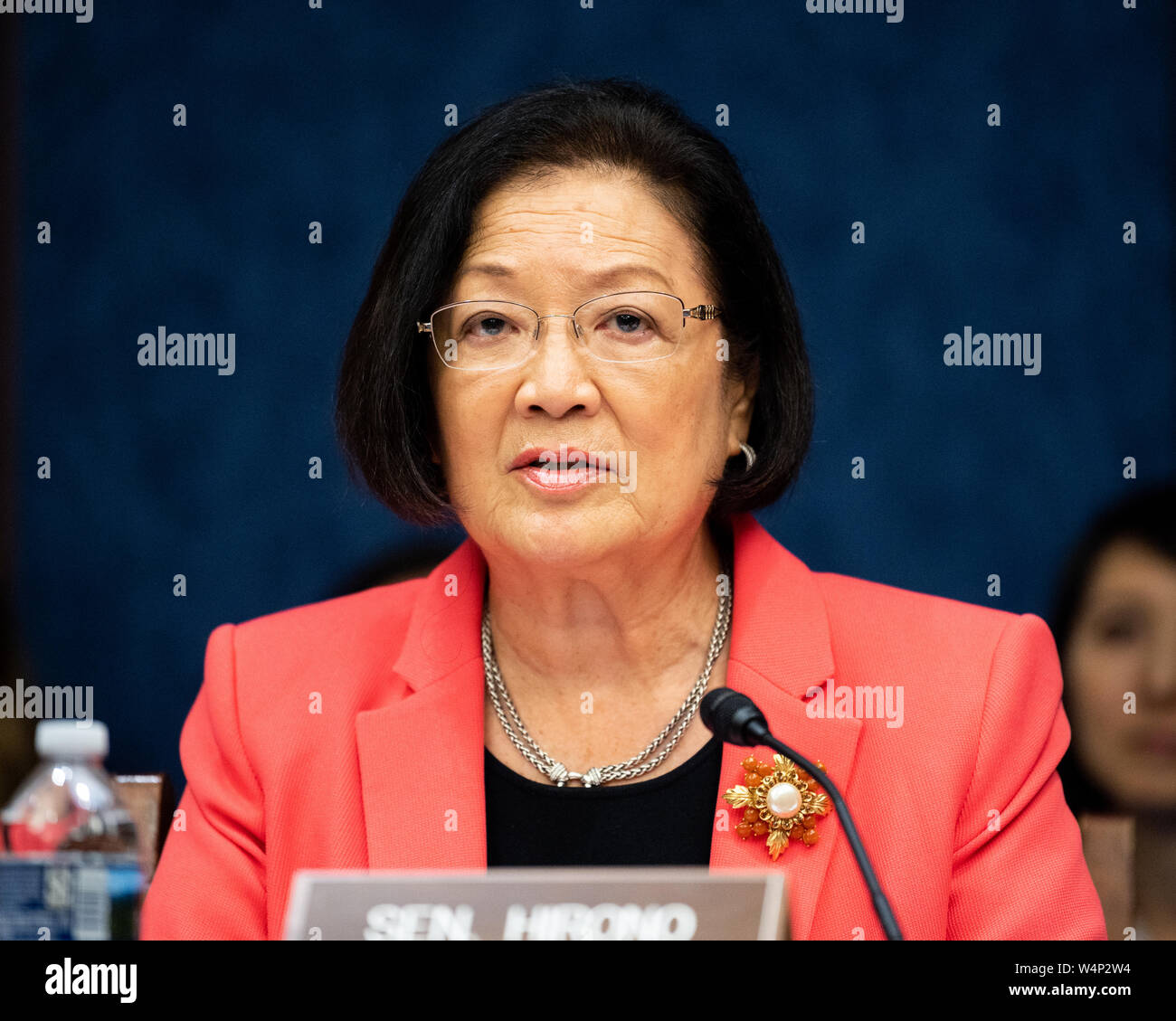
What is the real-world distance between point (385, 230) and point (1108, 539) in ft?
6.31

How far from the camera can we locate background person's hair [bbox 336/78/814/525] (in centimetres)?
208

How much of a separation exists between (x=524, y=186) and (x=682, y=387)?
15.2 inches

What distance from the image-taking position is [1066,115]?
11.1ft

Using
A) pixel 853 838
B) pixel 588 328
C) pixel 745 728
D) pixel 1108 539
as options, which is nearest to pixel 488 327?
pixel 588 328

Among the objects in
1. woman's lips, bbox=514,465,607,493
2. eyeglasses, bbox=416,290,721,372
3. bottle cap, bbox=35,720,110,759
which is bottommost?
bottle cap, bbox=35,720,110,759

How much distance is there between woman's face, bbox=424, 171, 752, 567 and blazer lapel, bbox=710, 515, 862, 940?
0.60 feet

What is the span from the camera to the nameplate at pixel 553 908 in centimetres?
117

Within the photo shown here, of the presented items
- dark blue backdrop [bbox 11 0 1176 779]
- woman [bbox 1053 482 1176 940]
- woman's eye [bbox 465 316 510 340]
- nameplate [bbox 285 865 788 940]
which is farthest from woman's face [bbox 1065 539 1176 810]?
nameplate [bbox 285 865 788 940]

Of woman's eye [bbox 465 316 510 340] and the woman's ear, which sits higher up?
woman's eye [bbox 465 316 510 340]

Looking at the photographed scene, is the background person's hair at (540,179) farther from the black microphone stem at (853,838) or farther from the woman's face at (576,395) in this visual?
the black microphone stem at (853,838)

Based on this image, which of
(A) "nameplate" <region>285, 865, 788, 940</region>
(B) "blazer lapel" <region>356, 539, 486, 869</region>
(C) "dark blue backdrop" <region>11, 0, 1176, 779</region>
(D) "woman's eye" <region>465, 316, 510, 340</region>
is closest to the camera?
(A) "nameplate" <region>285, 865, 788, 940</region>

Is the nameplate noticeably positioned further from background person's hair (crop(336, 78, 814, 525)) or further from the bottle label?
background person's hair (crop(336, 78, 814, 525))

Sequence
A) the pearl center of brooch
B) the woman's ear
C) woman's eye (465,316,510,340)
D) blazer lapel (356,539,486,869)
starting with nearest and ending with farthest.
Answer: the pearl center of brooch → blazer lapel (356,539,486,869) → woman's eye (465,316,510,340) → the woman's ear

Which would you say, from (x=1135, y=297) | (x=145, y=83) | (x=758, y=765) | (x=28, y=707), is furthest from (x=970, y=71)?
(x=28, y=707)
